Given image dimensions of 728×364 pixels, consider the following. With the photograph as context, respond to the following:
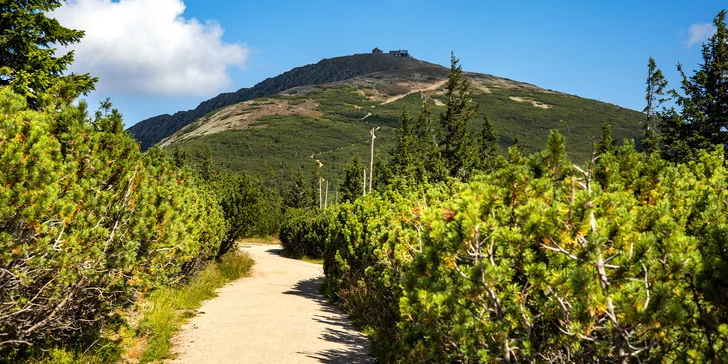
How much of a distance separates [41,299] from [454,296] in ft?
14.1

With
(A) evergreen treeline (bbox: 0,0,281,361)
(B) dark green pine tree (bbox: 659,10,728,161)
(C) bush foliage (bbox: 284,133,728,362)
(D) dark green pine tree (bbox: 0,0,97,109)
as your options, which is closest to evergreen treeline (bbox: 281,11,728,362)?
(C) bush foliage (bbox: 284,133,728,362)

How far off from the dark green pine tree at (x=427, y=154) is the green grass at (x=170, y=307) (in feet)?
58.4

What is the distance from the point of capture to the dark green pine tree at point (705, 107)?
919 inches

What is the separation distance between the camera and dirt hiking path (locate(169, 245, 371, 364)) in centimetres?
686

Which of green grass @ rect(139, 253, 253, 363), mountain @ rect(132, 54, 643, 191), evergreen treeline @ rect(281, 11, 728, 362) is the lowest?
green grass @ rect(139, 253, 253, 363)

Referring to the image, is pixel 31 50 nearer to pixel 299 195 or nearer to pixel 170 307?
pixel 170 307

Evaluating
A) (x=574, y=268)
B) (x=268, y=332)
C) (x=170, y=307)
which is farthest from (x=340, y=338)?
(x=574, y=268)

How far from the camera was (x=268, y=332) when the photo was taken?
8.23 meters

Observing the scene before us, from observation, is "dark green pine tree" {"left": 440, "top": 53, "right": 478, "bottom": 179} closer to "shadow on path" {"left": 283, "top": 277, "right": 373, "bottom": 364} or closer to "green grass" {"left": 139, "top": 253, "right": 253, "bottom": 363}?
"green grass" {"left": 139, "top": 253, "right": 253, "bottom": 363}

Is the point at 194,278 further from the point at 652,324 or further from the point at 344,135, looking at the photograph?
the point at 344,135

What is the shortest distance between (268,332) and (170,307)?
7.49 feet

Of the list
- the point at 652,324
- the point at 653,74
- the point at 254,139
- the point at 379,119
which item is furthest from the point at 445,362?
the point at 379,119

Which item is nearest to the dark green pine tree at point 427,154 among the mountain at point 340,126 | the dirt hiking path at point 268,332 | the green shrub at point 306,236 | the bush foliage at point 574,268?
the green shrub at point 306,236

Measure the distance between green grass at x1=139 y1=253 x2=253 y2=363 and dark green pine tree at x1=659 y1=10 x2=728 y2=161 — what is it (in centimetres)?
2397
